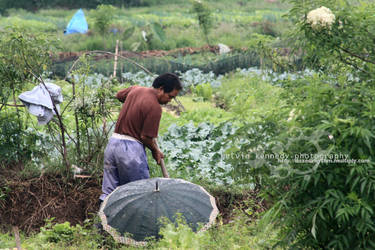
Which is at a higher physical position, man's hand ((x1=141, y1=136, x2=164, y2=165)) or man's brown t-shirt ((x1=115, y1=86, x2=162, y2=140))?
man's brown t-shirt ((x1=115, y1=86, x2=162, y2=140))

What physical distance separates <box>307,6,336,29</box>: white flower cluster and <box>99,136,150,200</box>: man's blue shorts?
2442 mm

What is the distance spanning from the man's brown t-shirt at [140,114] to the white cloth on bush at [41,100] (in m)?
0.83

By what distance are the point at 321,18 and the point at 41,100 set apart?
3230mm

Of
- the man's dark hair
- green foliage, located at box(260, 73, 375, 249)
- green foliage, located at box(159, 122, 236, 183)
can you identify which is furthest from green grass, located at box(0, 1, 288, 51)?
green foliage, located at box(260, 73, 375, 249)

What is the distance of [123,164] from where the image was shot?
209 inches

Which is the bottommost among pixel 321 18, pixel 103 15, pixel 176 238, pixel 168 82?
pixel 103 15

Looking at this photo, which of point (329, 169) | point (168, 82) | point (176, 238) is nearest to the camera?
point (329, 169)

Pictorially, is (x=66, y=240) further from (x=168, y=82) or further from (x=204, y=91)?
(x=204, y=91)

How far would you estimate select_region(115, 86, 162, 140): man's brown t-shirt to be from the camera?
5.16 meters

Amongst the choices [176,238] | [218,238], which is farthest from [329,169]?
[218,238]

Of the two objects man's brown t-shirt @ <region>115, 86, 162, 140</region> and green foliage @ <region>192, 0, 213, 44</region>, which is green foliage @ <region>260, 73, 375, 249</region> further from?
green foliage @ <region>192, 0, 213, 44</region>

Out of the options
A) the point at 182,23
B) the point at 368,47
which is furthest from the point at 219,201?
the point at 182,23

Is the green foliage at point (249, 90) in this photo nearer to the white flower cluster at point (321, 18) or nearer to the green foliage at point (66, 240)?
the green foliage at point (66, 240)

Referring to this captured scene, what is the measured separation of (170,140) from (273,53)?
7.30 ft
